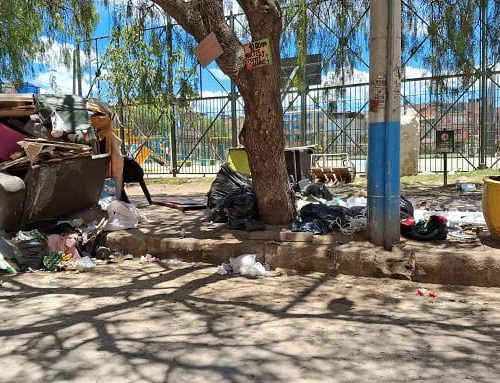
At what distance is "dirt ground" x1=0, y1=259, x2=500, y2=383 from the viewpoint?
3154 millimetres

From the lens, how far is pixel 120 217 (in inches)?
290

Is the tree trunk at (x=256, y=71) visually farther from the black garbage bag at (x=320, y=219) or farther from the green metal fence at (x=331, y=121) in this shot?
the green metal fence at (x=331, y=121)

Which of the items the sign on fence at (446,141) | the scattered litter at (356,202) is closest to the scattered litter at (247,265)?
the scattered litter at (356,202)

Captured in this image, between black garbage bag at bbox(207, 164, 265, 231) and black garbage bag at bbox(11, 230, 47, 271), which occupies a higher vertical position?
black garbage bag at bbox(207, 164, 265, 231)

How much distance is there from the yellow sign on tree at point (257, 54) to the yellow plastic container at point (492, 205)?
108 inches

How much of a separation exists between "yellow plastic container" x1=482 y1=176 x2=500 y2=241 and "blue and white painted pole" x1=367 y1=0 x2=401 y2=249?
0.90 m

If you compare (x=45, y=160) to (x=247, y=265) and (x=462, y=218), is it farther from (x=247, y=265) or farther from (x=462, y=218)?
(x=462, y=218)

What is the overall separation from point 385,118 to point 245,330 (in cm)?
277

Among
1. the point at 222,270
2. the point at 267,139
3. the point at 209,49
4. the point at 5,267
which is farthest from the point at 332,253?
the point at 5,267

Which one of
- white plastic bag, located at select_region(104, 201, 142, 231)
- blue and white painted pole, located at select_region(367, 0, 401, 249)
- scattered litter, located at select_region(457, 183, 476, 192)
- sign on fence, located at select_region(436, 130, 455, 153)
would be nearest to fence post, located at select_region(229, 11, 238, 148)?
sign on fence, located at select_region(436, 130, 455, 153)

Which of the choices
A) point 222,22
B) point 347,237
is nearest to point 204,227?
point 347,237

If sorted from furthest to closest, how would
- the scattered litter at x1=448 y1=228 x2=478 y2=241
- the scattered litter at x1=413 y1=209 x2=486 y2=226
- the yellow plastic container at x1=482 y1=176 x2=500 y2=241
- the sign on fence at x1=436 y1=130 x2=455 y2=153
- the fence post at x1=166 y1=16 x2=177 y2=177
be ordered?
1. the fence post at x1=166 y1=16 x2=177 y2=177
2. the sign on fence at x1=436 y1=130 x2=455 y2=153
3. the scattered litter at x1=413 y1=209 x2=486 y2=226
4. the scattered litter at x1=448 y1=228 x2=478 y2=241
5. the yellow plastic container at x1=482 y1=176 x2=500 y2=241

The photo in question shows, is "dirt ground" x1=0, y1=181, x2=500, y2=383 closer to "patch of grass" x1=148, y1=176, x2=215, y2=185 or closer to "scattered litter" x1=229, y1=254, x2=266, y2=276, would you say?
"scattered litter" x1=229, y1=254, x2=266, y2=276

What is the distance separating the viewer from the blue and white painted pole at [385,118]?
5332 mm
